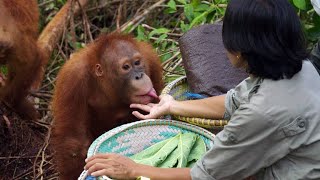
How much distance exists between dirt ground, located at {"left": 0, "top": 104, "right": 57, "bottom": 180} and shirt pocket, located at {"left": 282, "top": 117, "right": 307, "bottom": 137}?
83.0 inches

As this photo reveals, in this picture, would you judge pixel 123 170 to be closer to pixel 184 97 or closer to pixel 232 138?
pixel 232 138

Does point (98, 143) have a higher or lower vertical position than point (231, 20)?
lower

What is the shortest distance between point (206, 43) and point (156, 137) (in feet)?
2.79

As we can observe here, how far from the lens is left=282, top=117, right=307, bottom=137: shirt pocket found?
2.14 metres

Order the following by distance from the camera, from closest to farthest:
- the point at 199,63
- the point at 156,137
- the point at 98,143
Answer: the point at 98,143 → the point at 156,137 → the point at 199,63

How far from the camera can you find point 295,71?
7.24 ft

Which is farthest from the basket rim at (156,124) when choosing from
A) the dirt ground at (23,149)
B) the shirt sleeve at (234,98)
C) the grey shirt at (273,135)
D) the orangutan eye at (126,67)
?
the dirt ground at (23,149)

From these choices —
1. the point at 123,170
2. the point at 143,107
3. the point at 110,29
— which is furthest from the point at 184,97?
the point at 110,29

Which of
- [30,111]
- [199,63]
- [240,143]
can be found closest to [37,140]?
[30,111]

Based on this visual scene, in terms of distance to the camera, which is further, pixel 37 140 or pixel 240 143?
pixel 37 140

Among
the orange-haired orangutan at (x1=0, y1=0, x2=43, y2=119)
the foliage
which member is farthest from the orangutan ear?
the foliage

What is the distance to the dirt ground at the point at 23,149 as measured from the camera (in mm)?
4008

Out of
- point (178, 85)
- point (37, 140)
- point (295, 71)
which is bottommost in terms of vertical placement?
point (37, 140)

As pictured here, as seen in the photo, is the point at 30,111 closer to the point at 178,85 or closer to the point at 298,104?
the point at 178,85
